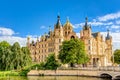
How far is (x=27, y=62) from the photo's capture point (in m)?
63.2

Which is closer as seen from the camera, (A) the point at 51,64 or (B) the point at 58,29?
(A) the point at 51,64

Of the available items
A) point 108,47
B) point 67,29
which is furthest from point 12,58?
point 108,47

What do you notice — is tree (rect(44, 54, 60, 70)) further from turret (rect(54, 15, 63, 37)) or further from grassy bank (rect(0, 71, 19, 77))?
turret (rect(54, 15, 63, 37))

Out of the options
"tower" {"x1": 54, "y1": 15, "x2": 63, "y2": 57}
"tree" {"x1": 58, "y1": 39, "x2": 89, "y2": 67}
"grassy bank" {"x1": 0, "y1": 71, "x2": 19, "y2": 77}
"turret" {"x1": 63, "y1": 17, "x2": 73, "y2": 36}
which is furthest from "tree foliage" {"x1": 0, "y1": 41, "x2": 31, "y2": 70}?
"turret" {"x1": 63, "y1": 17, "x2": 73, "y2": 36}

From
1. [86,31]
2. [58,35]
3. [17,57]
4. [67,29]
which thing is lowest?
[17,57]

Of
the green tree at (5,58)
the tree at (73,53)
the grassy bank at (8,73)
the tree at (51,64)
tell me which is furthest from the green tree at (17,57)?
the tree at (73,53)

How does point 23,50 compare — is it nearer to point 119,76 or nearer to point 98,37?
point 119,76

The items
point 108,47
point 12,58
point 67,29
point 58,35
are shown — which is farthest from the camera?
point 108,47

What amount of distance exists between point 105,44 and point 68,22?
1513cm

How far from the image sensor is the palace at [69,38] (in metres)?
79.5

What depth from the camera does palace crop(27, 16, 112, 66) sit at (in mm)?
79500

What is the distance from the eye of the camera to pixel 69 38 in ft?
268

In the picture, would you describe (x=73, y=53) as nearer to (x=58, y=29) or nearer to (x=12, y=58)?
(x=12, y=58)

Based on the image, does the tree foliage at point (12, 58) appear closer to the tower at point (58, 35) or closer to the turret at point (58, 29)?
the tower at point (58, 35)
